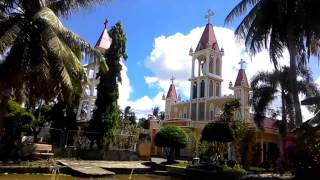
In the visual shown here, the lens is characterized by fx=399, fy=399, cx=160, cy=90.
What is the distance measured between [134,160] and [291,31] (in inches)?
488

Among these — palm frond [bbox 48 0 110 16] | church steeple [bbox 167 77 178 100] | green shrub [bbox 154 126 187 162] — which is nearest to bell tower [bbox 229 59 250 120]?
church steeple [bbox 167 77 178 100]

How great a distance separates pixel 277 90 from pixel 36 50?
55.5 feet

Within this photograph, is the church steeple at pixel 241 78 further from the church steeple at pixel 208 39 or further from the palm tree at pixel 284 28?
the palm tree at pixel 284 28

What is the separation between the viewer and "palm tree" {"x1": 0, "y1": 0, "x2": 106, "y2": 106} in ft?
43.8

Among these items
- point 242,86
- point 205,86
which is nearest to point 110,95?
point 242,86

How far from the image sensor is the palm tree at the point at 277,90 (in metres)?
24.6

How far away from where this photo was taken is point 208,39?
154 ft

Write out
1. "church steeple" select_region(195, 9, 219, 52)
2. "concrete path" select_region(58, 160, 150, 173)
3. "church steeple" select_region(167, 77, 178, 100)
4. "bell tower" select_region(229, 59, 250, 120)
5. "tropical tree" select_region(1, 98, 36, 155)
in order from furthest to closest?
"church steeple" select_region(167, 77, 178, 100)
"church steeple" select_region(195, 9, 219, 52)
"bell tower" select_region(229, 59, 250, 120)
"tropical tree" select_region(1, 98, 36, 155)
"concrete path" select_region(58, 160, 150, 173)

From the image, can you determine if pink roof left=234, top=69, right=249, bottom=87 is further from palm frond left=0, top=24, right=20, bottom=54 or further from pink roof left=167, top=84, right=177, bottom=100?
palm frond left=0, top=24, right=20, bottom=54

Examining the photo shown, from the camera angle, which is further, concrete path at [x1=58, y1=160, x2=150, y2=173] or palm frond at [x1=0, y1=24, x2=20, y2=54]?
concrete path at [x1=58, y1=160, x2=150, y2=173]

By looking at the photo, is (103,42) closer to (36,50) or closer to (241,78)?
(241,78)

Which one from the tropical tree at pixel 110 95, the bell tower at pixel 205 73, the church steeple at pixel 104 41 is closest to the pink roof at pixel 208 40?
the bell tower at pixel 205 73

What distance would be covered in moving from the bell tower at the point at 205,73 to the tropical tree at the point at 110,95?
21443mm

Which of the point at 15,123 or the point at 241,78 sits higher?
A: the point at 241,78
